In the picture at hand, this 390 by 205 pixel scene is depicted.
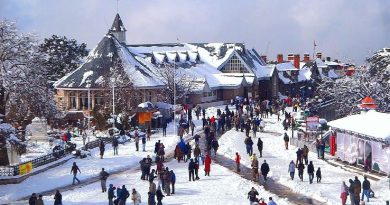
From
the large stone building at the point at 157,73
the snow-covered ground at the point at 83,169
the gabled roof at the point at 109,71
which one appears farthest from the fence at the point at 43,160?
the gabled roof at the point at 109,71

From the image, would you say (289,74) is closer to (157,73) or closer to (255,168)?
(157,73)

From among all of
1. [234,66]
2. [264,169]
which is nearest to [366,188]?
→ [264,169]

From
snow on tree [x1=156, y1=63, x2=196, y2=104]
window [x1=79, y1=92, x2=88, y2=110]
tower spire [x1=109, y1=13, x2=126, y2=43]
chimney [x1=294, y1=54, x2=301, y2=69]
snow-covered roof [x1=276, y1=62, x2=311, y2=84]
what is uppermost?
tower spire [x1=109, y1=13, x2=126, y2=43]

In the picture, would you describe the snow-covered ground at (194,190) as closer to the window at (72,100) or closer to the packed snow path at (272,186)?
the packed snow path at (272,186)

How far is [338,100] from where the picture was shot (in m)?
55.6

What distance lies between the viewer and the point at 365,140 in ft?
96.5

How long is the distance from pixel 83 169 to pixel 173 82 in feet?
84.5

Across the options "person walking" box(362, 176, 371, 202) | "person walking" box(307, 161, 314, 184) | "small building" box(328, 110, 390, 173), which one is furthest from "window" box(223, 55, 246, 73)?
"person walking" box(362, 176, 371, 202)

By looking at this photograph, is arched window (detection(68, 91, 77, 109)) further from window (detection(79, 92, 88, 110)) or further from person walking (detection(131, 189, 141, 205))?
person walking (detection(131, 189, 141, 205))

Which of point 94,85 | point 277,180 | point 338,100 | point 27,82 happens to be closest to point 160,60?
point 94,85

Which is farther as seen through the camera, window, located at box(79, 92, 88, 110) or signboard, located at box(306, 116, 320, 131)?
window, located at box(79, 92, 88, 110)

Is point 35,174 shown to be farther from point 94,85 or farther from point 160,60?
point 160,60

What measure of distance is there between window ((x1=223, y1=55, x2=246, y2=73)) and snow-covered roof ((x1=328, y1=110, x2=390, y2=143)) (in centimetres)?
4086

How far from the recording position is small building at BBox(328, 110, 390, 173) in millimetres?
27953
